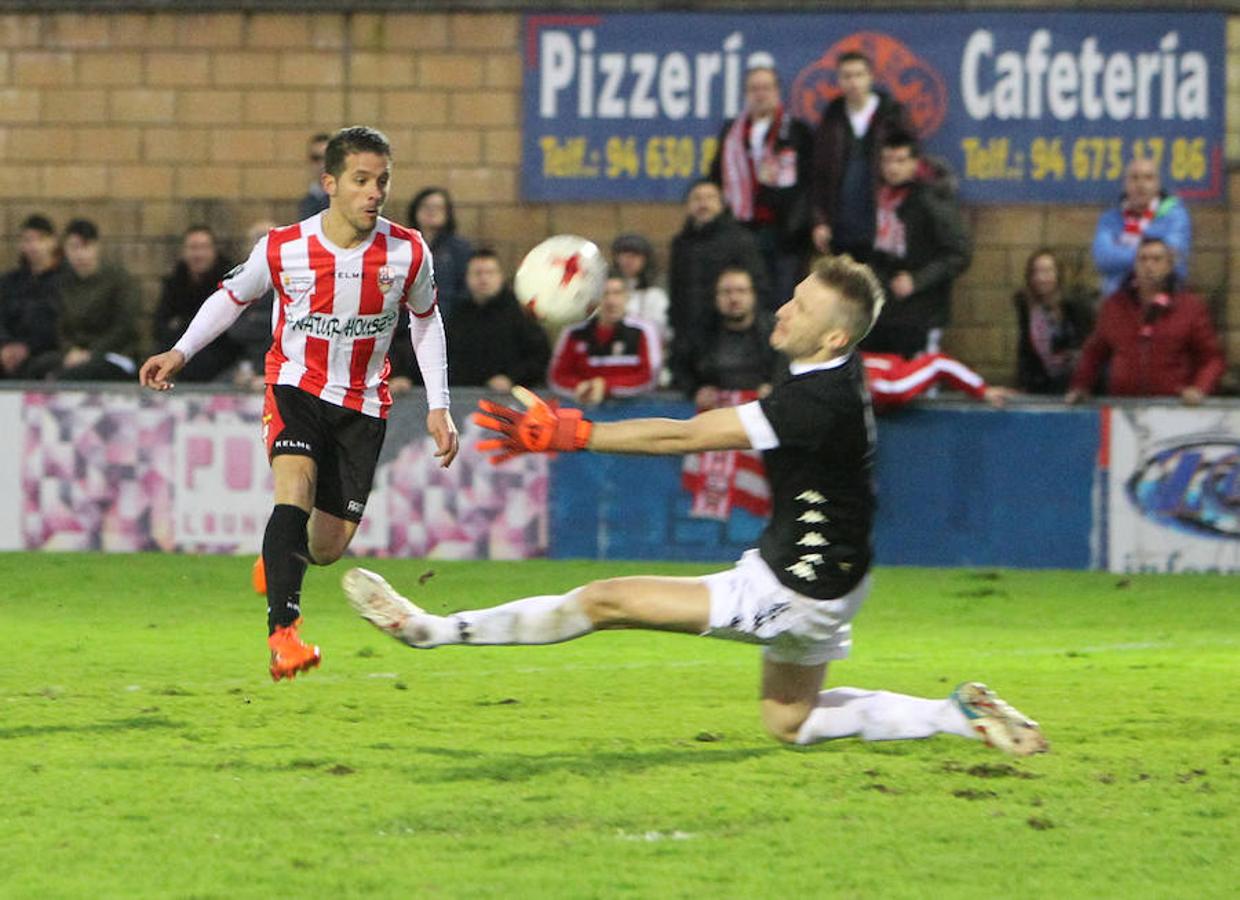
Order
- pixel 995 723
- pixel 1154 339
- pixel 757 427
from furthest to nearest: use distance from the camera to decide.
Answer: pixel 1154 339, pixel 995 723, pixel 757 427

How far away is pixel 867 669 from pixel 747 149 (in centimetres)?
515

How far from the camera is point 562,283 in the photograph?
7492mm

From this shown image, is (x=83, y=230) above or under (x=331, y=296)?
above

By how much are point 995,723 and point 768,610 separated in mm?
843

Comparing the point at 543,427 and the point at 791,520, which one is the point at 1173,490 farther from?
the point at 543,427

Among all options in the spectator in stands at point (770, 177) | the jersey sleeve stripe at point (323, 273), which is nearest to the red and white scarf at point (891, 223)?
the spectator in stands at point (770, 177)

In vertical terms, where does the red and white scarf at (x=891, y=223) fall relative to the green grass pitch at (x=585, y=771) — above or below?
above

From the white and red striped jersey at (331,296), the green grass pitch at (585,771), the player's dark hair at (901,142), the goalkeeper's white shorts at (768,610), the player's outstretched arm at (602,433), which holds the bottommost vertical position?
the green grass pitch at (585,771)

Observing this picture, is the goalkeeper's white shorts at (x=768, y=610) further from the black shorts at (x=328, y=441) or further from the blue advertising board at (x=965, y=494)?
the blue advertising board at (x=965, y=494)

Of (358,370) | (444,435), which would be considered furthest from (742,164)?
(444,435)

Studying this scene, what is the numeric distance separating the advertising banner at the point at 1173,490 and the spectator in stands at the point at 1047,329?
3.33 feet

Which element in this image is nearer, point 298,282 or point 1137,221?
point 298,282

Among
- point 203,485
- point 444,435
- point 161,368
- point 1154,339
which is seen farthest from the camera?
point 203,485

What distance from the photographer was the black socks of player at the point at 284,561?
6895mm
